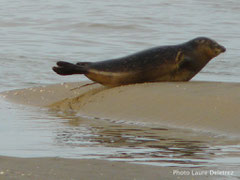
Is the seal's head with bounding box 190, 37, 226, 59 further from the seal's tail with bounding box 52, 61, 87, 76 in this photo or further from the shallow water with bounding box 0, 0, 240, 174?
the shallow water with bounding box 0, 0, 240, 174

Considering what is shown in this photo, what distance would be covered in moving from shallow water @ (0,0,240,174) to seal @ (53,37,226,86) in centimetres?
47

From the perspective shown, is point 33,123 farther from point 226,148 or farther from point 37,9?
point 37,9

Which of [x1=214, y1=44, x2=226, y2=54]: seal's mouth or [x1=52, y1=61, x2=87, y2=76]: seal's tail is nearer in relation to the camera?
[x1=52, y1=61, x2=87, y2=76]: seal's tail

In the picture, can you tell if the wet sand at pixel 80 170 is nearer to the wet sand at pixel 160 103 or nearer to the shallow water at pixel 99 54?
the shallow water at pixel 99 54

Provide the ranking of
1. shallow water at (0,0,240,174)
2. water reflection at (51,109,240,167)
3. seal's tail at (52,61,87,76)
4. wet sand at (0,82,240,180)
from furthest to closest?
seal's tail at (52,61,87,76) → wet sand at (0,82,240,180) → shallow water at (0,0,240,174) → water reflection at (51,109,240,167)

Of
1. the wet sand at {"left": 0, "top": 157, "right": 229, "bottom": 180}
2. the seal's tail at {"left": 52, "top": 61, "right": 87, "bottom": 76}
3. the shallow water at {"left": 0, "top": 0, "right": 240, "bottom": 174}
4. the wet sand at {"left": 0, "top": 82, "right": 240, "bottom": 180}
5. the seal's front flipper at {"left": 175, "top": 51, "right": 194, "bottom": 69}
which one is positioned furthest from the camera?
the seal's front flipper at {"left": 175, "top": 51, "right": 194, "bottom": 69}

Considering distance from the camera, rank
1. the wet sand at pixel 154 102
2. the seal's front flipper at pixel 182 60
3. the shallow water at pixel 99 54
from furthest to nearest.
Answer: the seal's front flipper at pixel 182 60 → the wet sand at pixel 154 102 → the shallow water at pixel 99 54

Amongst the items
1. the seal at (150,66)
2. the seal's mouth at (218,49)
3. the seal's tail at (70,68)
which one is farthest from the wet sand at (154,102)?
the seal's mouth at (218,49)

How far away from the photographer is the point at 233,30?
14422mm

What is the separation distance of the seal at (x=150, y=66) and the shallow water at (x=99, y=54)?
467 mm

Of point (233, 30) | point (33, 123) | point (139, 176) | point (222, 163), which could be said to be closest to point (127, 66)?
point (33, 123)

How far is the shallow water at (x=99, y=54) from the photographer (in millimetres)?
4480

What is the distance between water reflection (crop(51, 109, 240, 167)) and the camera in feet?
13.7

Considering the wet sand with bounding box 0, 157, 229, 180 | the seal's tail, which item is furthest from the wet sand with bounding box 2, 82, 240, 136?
the wet sand with bounding box 0, 157, 229, 180
